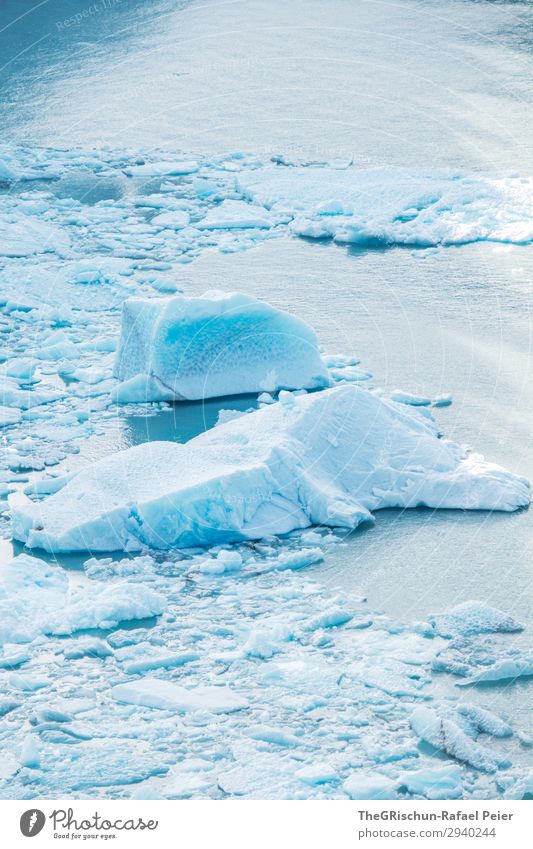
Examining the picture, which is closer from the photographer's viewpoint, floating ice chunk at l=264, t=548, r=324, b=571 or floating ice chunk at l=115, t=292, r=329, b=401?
floating ice chunk at l=264, t=548, r=324, b=571

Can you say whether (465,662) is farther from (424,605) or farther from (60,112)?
(60,112)

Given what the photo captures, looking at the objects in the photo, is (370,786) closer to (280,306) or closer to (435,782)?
(435,782)

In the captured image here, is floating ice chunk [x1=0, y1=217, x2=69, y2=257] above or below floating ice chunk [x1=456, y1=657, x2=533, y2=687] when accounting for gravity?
above

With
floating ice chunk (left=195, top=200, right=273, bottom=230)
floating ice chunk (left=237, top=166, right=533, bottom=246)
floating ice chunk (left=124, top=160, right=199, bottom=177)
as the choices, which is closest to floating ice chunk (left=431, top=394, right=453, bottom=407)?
floating ice chunk (left=237, top=166, right=533, bottom=246)

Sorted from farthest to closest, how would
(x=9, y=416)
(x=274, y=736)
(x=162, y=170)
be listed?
1. (x=162, y=170)
2. (x=9, y=416)
3. (x=274, y=736)

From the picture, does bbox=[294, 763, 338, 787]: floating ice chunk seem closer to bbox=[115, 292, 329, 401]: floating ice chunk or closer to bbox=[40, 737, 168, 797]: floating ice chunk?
bbox=[40, 737, 168, 797]: floating ice chunk

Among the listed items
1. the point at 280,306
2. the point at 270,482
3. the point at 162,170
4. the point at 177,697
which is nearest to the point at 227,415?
the point at 270,482

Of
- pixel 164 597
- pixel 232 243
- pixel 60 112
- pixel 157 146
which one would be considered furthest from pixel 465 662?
pixel 60 112
